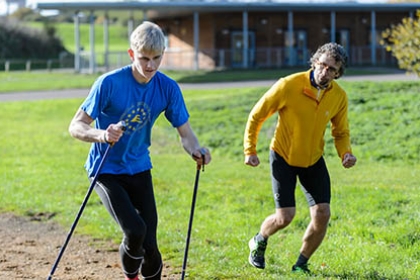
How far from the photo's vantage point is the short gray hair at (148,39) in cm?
526

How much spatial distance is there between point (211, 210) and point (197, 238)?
5.26 feet

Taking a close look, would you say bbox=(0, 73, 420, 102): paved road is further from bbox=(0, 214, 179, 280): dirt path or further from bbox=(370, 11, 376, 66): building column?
bbox=(0, 214, 179, 280): dirt path

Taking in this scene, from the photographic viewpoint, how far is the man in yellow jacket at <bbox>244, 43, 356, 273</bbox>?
6466 mm

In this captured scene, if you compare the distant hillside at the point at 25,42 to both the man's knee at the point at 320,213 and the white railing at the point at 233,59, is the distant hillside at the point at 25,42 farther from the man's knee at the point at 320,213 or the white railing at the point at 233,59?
the man's knee at the point at 320,213

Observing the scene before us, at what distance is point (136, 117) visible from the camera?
18.2 ft

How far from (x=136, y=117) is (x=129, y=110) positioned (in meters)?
0.07

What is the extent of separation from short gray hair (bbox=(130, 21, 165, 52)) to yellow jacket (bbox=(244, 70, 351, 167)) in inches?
57.5

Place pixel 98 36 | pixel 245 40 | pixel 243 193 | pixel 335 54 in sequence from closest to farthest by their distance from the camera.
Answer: pixel 335 54 → pixel 243 193 → pixel 245 40 → pixel 98 36

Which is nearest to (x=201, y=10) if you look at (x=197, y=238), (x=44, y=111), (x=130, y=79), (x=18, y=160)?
(x=44, y=111)

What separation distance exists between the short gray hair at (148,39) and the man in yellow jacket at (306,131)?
58.4 inches

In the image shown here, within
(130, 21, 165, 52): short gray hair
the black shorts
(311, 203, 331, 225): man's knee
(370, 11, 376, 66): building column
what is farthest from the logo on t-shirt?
(370, 11, 376, 66): building column

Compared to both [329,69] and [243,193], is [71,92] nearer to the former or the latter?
[243,193]

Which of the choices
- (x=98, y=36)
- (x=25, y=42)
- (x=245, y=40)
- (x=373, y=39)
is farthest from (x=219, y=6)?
(x=98, y=36)

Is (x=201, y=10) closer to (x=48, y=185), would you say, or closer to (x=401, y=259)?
(x=48, y=185)
